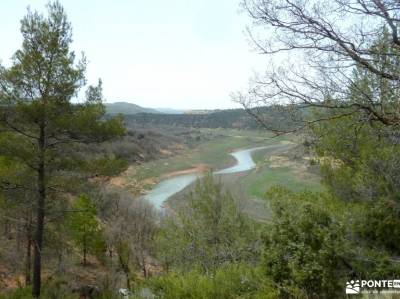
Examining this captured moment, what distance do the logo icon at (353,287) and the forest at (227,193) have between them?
0.08 m

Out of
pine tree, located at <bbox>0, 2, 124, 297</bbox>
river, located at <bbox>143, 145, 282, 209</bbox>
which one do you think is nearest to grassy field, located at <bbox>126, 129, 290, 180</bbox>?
river, located at <bbox>143, 145, 282, 209</bbox>

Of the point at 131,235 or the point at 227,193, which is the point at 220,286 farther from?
the point at 131,235

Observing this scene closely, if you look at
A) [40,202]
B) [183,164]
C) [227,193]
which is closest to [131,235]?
[227,193]

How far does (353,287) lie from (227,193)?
12496 mm

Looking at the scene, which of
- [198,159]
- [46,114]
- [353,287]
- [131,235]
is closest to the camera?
[353,287]

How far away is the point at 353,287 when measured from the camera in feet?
17.1

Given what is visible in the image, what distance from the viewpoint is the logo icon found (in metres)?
5.18

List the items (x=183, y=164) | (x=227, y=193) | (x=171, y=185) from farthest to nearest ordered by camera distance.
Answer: (x=183, y=164)
(x=171, y=185)
(x=227, y=193)

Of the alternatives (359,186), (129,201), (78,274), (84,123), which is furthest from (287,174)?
(359,186)

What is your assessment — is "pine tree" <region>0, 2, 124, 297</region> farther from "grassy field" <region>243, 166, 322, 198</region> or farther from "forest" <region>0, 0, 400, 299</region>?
"grassy field" <region>243, 166, 322, 198</region>

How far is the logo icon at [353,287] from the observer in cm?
518

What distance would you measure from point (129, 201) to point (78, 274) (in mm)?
8128

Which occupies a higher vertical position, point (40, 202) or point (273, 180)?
point (40, 202)

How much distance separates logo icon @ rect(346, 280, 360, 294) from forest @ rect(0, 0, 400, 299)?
0.08 meters
